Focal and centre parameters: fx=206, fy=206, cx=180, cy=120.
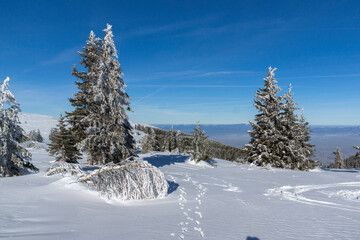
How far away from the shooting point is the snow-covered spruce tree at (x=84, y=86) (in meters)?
15.6

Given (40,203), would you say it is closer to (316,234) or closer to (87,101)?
(316,234)

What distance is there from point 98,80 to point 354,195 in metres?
15.6

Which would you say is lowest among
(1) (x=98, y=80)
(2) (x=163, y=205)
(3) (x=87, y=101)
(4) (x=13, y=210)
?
(2) (x=163, y=205)

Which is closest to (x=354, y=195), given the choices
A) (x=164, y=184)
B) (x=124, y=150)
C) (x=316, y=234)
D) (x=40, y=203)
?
(x=316, y=234)

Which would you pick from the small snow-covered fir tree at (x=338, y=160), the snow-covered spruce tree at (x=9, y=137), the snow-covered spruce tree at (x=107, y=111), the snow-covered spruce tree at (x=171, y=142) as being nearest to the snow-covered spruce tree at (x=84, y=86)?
the snow-covered spruce tree at (x=107, y=111)

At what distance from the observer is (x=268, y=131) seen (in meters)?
20.4

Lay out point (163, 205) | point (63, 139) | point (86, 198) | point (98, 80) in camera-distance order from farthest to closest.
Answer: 1. point (63, 139)
2. point (98, 80)
3. point (163, 205)
4. point (86, 198)

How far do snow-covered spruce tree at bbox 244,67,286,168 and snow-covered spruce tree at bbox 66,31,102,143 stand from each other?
1547 centimetres

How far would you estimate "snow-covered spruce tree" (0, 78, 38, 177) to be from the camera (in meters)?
8.15

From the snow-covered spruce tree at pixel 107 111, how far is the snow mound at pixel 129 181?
8.09 m

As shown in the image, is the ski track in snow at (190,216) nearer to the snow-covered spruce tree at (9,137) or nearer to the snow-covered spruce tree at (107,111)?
the snow-covered spruce tree at (9,137)

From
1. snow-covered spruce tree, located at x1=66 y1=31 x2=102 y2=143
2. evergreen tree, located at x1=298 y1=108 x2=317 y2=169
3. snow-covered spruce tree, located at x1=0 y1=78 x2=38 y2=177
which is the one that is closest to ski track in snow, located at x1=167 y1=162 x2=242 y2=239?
snow-covered spruce tree, located at x1=0 y1=78 x2=38 y2=177

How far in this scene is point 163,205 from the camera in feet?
20.8

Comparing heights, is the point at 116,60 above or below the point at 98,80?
above
